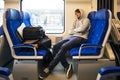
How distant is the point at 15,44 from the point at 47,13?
6.71ft

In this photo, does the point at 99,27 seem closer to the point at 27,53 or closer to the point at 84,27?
the point at 84,27

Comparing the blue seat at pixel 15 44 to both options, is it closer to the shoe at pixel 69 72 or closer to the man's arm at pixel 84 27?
the shoe at pixel 69 72

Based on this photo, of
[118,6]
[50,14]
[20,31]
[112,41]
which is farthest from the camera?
[50,14]

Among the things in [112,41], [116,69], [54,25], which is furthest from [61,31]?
[116,69]

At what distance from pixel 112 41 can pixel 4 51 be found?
6.97 ft

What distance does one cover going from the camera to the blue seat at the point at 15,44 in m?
3.38

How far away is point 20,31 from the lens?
3750 mm

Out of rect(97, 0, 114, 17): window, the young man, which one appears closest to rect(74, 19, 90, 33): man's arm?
the young man

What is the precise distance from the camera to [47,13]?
5355 millimetres

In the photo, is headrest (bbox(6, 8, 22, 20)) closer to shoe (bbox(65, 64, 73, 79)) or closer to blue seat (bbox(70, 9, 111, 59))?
blue seat (bbox(70, 9, 111, 59))

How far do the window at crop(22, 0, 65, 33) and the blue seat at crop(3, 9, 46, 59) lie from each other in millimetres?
1736

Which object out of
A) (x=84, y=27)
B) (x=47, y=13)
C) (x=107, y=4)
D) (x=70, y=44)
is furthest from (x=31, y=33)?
(x=107, y=4)

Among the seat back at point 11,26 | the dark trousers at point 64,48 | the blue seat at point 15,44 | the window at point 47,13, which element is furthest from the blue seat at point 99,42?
the window at point 47,13

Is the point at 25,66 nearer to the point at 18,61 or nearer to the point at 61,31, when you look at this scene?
the point at 18,61
